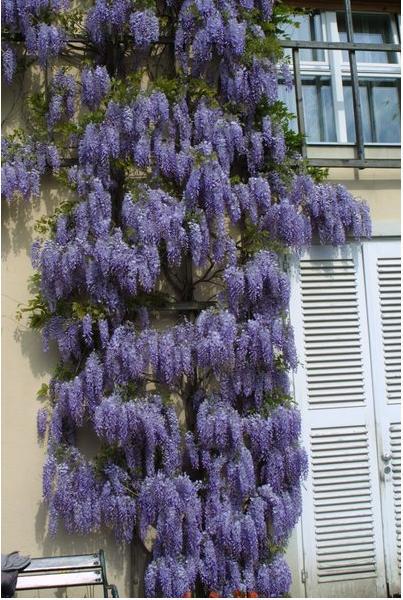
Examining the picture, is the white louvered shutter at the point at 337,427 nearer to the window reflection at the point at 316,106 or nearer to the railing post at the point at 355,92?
the railing post at the point at 355,92

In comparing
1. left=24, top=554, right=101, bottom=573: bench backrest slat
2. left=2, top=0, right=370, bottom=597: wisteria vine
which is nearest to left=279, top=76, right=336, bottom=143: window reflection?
left=2, top=0, right=370, bottom=597: wisteria vine

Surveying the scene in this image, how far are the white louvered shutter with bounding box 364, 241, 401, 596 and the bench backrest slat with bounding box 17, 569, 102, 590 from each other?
1881mm

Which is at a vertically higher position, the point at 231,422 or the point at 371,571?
the point at 231,422

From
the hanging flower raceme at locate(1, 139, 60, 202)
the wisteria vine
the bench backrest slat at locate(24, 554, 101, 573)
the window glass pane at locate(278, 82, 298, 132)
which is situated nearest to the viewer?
the bench backrest slat at locate(24, 554, 101, 573)

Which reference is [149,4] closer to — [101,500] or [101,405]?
[101,405]

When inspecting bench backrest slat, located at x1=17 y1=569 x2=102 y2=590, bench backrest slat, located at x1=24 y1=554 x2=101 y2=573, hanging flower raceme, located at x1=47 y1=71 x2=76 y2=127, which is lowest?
bench backrest slat, located at x1=17 y1=569 x2=102 y2=590

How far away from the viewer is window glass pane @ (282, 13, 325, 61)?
17.9 feet

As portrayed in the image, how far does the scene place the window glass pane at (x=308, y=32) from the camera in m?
5.45

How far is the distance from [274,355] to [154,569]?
4.73ft

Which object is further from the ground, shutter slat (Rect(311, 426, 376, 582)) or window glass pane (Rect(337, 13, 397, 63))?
window glass pane (Rect(337, 13, 397, 63))

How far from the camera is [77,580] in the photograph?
4188 mm

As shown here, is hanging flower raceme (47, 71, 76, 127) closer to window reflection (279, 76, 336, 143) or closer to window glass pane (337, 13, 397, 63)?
window reflection (279, 76, 336, 143)

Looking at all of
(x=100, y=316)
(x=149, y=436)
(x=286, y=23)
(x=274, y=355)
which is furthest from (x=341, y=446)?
(x=286, y=23)

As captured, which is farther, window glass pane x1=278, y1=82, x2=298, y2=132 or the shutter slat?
window glass pane x1=278, y1=82, x2=298, y2=132
